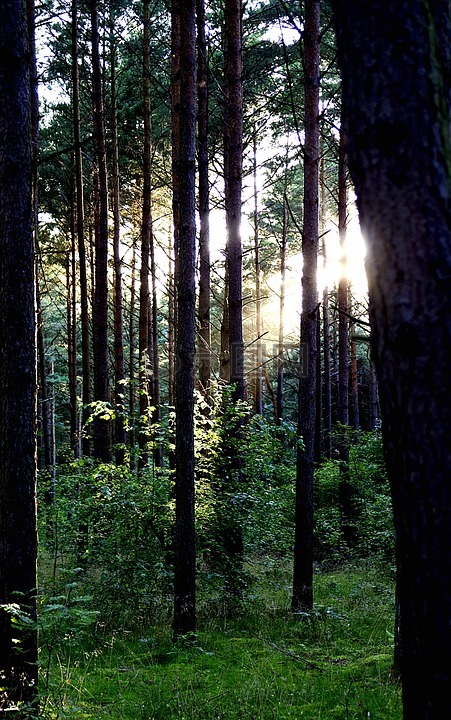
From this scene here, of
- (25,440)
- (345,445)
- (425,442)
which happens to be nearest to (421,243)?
(425,442)

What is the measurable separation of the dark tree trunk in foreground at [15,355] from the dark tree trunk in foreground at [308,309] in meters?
4.57

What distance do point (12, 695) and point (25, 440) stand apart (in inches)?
72.0

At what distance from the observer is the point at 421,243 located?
5.88 feet

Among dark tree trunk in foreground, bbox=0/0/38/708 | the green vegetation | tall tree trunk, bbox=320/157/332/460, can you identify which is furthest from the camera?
tall tree trunk, bbox=320/157/332/460

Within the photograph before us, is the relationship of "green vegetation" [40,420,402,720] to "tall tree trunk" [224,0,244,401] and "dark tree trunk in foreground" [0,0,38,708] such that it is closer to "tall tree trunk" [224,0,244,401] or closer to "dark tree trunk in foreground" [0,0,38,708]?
"dark tree trunk in foreground" [0,0,38,708]

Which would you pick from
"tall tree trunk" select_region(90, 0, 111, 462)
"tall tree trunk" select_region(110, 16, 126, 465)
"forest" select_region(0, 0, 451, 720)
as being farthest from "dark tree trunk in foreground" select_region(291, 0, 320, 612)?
"tall tree trunk" select_region(110, 16, 126, 465)

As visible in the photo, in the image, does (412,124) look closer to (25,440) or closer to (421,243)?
(421,243)

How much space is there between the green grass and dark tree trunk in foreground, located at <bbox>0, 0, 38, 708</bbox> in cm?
80

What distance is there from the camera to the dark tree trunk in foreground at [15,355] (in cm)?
441

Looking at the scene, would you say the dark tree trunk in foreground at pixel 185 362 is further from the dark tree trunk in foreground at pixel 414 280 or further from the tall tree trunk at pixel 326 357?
the tall tree trunk at pixel 326 357

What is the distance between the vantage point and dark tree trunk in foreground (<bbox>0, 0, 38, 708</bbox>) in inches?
174

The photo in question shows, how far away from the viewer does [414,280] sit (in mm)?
1791

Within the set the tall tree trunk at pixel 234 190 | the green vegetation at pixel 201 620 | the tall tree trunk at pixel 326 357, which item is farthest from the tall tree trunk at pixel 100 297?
the tall tree trunk at pixel 326 357

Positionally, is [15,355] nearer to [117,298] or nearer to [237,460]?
[237,460]
